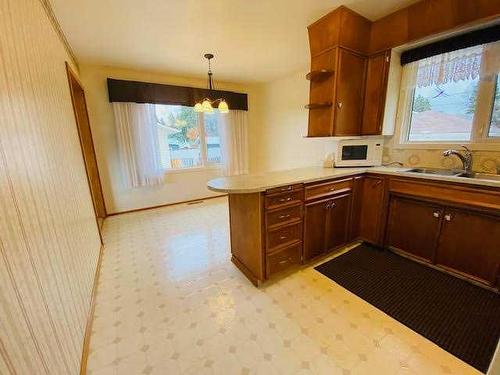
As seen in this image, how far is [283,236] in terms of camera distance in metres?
1.93

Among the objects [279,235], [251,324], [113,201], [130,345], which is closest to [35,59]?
[130,345]

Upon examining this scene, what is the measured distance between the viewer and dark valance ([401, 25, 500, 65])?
180cm

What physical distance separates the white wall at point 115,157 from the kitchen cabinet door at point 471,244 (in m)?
4.01

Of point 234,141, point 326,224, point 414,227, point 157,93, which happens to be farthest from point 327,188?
point 157,93

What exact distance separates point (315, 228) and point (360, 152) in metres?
1.18

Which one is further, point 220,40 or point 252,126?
point 252,126

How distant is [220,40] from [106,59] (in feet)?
6.02

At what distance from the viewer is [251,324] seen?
5.02 ft

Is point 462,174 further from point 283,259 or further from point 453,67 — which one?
point 283,259

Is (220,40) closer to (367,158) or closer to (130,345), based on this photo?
(367,158)

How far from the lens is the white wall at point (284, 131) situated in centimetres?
387

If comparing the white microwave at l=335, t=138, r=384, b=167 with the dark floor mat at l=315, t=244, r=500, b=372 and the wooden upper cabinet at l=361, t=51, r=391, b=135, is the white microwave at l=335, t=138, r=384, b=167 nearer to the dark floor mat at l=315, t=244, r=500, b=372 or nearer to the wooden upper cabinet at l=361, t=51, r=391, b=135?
the wooden upper cabinet at l=361, t=51, r=391, b=135

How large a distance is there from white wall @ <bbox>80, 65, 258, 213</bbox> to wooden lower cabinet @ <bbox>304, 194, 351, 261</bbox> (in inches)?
122

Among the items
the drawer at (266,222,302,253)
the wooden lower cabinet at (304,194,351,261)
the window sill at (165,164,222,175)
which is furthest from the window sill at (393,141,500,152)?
the window sill at (165,164,222,175)
